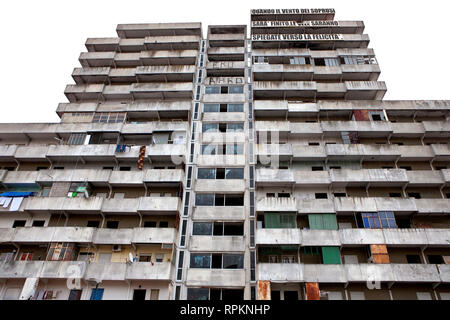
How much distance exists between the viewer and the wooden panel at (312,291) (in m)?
22.8

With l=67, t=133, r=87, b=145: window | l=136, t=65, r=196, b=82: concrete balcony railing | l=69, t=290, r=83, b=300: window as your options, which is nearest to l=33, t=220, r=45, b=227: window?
l=69, t=290, r=83, b=300: window

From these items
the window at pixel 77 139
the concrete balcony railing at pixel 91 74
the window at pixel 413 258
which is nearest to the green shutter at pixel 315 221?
the window at pixel 413 258

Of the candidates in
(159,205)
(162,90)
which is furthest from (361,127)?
(162,90)

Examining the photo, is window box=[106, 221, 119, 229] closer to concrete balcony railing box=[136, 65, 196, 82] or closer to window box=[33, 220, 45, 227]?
window box=[33, 220, 45, 227]

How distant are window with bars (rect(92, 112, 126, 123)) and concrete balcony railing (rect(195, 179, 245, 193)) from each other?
1188 centimetres

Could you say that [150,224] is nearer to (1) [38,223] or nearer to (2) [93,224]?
(2) [93,224]

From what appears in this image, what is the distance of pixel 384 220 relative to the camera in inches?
1019

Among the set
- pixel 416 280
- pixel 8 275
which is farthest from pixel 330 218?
pixel 8 275

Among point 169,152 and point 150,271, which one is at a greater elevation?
Result: point 169,152

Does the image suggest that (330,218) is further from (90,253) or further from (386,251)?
(90,253)

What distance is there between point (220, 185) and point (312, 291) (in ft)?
38.2

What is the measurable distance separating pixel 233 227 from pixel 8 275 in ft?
61.2

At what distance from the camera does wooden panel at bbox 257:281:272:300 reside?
22.9 meters

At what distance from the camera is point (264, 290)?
2311 centimetres
